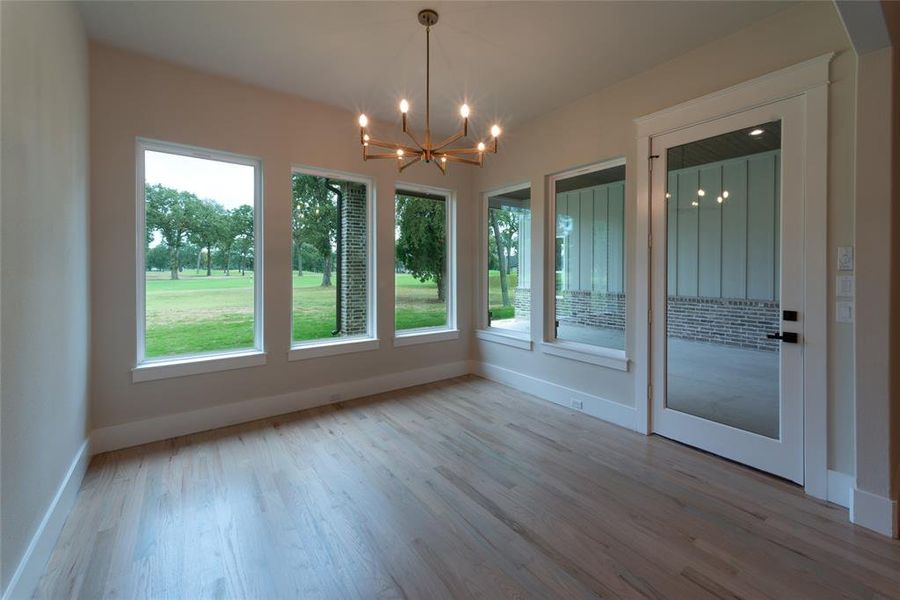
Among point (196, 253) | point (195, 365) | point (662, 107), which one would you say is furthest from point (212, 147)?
point (662, 107)

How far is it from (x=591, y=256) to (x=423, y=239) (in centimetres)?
206

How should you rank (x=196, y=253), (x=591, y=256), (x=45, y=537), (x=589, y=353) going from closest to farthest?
(x=45, y=537) → (x=196, y=253) → (x=589, y=353) → (x=591, y=256)

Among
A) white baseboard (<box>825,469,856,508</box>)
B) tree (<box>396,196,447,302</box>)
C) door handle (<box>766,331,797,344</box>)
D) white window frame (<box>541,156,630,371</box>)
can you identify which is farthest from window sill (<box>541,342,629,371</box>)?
tree (<box>396,196,447,302</box>)

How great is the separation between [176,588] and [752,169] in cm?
415

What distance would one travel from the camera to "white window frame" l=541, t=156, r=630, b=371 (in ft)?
11.7

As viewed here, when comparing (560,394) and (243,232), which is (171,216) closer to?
(243,232)

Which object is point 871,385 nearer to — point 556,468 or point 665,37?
point 556,468

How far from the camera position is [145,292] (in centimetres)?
327

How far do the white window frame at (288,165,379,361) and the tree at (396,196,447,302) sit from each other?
39cm

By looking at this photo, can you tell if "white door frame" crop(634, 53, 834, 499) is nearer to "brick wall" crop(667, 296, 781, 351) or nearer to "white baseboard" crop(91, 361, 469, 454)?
"brick wall" crop(667, 296, 781, 351)

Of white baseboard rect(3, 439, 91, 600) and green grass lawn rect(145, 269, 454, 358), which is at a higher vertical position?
green grass lawn rect(145, 269, 454, 358)

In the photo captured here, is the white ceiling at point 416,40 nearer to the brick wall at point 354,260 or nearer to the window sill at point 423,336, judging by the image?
the brick wall at point 354,260

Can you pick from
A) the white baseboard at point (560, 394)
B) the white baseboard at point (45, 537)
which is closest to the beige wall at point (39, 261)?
the white baseboard at point (45, 537)

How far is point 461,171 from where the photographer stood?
5.12m
